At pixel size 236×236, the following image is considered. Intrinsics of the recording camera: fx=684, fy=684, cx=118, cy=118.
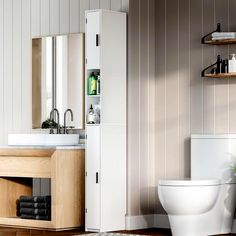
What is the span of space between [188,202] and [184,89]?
46.2 inches

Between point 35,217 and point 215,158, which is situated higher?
point 215,158

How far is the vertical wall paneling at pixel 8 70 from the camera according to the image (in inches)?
271

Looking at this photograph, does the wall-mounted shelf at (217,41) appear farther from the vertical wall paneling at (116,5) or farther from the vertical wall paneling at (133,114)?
the vertical wall paneling at (116,5)

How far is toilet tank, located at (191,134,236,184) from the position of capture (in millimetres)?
5688

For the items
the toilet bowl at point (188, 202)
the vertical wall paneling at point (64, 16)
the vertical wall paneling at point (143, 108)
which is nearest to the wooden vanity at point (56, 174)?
the vertical wall paneling at point (143, 108)

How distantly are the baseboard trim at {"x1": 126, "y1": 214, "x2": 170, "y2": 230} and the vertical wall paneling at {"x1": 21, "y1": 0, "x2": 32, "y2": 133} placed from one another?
58.5 inches

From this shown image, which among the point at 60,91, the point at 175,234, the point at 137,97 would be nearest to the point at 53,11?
the point at 60,91

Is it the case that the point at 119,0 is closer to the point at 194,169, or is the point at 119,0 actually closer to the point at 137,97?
the point at 137,97

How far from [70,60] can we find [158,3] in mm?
972

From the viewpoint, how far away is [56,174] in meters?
5.81

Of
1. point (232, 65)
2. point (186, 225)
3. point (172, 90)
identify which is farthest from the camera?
point (172, 90)

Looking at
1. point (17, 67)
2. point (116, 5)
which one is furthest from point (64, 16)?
point (17, 67)

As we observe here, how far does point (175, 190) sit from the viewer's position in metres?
5.31

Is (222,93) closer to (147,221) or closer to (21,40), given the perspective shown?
(147,221)
